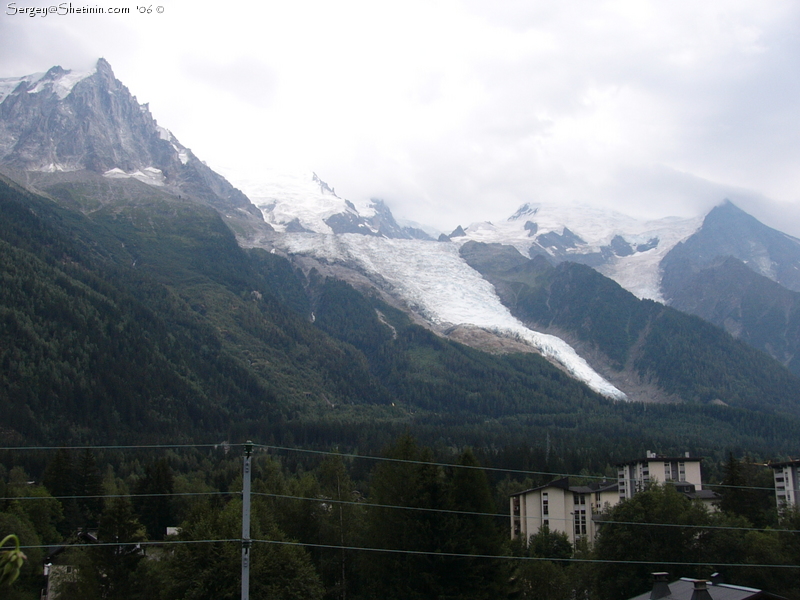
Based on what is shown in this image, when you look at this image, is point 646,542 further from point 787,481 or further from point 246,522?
point 787,481

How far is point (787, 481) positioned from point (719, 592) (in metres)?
81.1

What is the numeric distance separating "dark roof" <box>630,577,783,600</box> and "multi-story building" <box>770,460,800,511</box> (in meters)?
69.1

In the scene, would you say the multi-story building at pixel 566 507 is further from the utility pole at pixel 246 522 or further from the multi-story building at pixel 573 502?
the utility pole at pixel 246 522

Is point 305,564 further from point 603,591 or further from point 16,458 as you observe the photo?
point 16,458

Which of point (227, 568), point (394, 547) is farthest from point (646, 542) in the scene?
point (227, 568)

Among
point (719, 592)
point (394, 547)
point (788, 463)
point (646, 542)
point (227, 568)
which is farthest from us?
point (788, 463)

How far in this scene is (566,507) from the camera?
113m

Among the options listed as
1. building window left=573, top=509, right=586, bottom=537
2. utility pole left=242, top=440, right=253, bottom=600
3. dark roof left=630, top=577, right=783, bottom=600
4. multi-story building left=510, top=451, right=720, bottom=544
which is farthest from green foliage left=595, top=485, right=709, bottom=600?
utility pole left=242, top=440, right=253, bottom=600

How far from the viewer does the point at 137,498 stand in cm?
9594

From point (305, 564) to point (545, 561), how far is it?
86.9 ft

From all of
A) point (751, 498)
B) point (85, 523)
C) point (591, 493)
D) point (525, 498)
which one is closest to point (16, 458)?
point (85, 523)

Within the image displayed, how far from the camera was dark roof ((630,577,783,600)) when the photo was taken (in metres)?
46.5

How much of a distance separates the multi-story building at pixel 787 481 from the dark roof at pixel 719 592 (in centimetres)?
6905

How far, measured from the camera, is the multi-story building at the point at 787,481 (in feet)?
386
